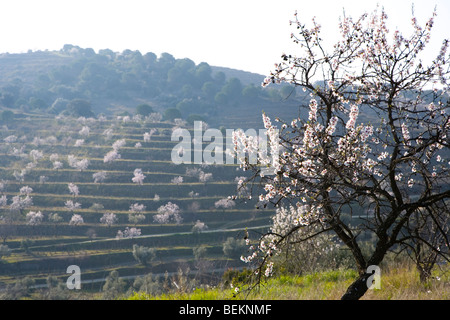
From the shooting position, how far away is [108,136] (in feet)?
288

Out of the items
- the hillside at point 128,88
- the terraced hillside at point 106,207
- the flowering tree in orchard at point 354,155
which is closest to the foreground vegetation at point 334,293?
the flowering tree in orchard at point 354,155

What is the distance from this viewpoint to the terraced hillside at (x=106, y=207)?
48.0m

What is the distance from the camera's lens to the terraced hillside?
48.0 meters

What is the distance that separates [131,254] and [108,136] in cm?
4252

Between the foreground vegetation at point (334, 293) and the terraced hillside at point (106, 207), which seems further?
the terraced hillside at point (106, 207)

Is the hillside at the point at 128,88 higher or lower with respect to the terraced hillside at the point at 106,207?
higher

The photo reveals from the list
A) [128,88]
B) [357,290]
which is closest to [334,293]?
[357,290]

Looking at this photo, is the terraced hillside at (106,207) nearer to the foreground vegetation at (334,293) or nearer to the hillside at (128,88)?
the foreground vegetation at (334,293)

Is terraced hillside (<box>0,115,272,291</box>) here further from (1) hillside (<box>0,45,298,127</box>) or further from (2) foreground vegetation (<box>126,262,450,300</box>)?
(1) hillside (<box>0,45,298,127</box>)

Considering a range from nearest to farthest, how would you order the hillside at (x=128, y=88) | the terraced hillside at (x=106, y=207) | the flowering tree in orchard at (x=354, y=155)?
the flowering tree in orchard at (x=354, y=155) → the terraced hillside at (x=106, y=207) → the hillside at (x=128, y=88)

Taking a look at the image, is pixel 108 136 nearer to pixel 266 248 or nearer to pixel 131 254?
pixel 131 254

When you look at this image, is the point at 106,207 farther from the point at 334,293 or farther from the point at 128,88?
the point at 128,88
